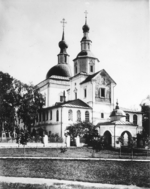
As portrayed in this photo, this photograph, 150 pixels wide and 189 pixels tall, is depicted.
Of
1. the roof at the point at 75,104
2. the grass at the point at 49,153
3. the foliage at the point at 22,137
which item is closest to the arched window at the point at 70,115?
the roof at the point at 75,104

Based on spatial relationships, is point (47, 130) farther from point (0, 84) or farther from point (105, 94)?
point (0, 84)

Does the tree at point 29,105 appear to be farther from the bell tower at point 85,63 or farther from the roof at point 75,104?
the bell tower at point 85,63

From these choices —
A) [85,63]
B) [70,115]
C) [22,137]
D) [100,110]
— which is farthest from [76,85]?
[22,137]

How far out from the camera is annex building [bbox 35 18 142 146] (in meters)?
31.1

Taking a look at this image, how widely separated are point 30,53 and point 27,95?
44.8 feet

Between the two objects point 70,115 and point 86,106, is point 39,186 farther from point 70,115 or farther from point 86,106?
point 86,106

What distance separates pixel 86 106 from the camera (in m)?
34.9

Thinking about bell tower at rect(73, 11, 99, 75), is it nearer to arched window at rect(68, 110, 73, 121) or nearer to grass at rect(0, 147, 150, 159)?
arched window at rect(68, 110, 73, 121)

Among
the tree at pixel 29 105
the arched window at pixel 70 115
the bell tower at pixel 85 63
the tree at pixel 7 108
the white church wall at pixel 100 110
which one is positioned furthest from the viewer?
the bell tower at pixel 85 63

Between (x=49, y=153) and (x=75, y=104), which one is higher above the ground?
(x=75, y=104)

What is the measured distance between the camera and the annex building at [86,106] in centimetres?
3111

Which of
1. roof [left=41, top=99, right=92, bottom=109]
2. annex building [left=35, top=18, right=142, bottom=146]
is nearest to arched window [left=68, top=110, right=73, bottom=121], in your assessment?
annex building [left=35, top=18, right=142, bottom=146]

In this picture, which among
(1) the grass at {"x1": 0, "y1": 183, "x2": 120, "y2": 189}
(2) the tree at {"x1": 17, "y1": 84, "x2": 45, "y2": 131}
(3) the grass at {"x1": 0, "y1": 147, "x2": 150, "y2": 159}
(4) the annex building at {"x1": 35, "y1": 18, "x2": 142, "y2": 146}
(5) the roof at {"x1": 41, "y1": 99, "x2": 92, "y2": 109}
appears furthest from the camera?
(5) the roof at {"x1": 41, "y1": 99, "x2": 92, "y2": 109}

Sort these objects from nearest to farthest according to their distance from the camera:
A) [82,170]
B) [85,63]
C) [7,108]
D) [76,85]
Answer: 1. [82,170]
2. [7,108]
3. [76,85]
4. [85,63]
